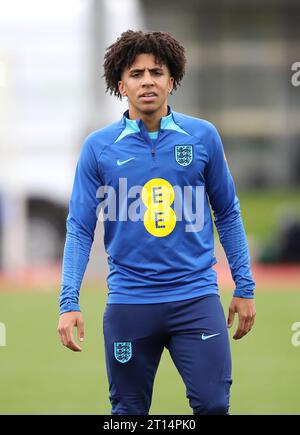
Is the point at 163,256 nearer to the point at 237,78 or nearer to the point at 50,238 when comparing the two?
the point at 50,238

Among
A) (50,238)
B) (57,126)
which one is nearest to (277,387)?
(50,238)

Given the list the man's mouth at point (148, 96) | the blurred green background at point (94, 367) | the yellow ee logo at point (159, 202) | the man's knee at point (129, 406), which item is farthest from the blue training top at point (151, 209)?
the blurred green background at point (94, 367)

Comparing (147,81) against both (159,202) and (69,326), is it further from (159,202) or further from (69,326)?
(69,326)

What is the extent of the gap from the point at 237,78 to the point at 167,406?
90.0 feet

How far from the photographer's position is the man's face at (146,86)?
475 cm

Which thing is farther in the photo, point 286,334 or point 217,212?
point 286,334

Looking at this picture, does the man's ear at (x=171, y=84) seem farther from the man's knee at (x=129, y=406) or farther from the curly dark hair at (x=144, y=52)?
the man's knee at (x=129, y=406)

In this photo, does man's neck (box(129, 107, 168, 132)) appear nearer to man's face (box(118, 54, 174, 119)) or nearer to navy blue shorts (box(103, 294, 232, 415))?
man's face (box(118, 54, 174, 119))

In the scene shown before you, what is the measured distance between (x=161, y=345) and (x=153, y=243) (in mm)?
464

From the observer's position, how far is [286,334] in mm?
11000

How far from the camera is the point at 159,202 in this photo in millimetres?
4707
